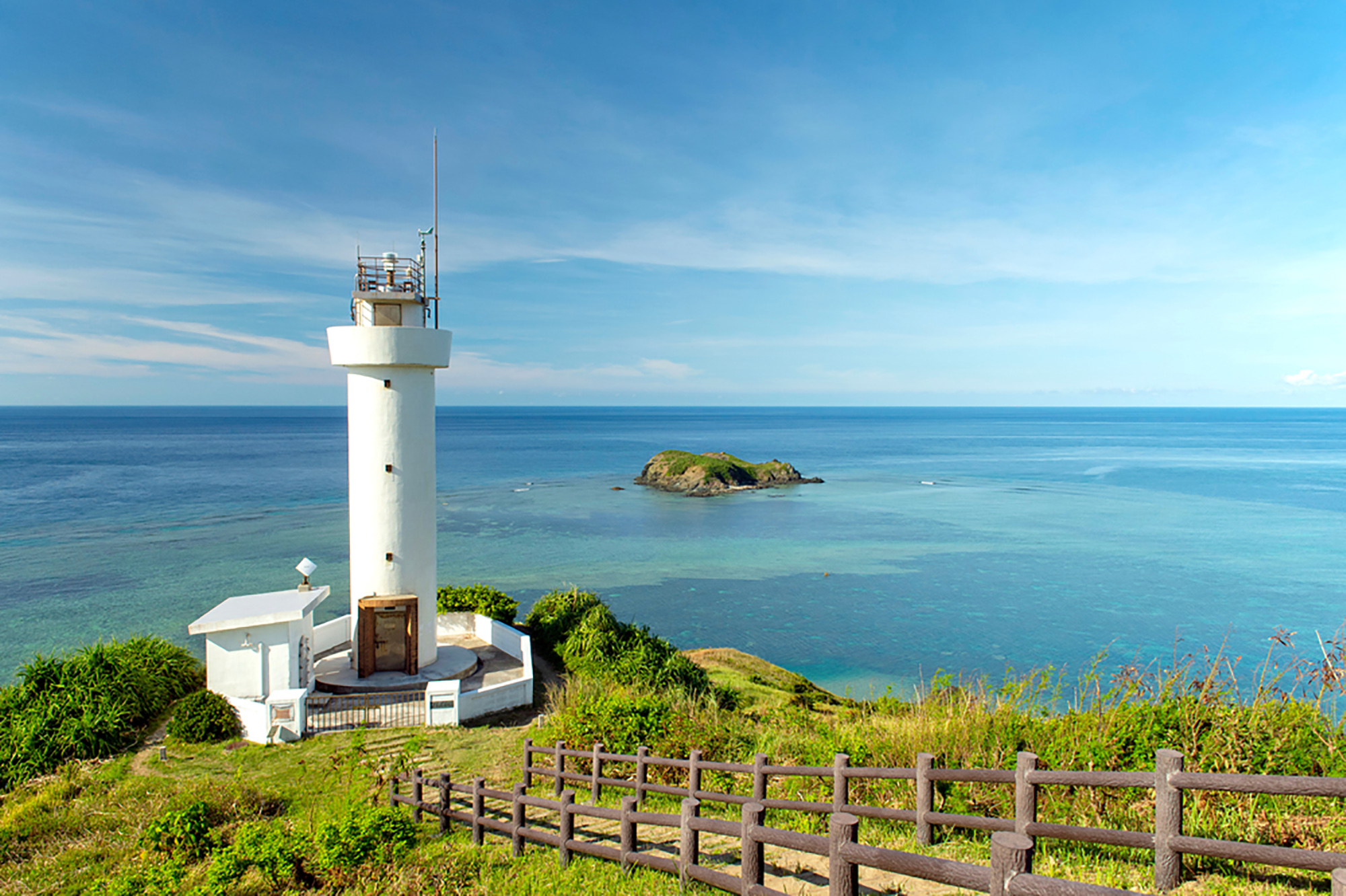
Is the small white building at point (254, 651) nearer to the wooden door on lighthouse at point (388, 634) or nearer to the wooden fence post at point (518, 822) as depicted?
the wooden door on lighthouse at point (388, 634)

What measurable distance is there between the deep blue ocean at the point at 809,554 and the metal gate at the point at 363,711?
43.9ft

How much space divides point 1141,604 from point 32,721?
36833 mm

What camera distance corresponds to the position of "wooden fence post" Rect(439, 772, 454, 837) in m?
8.20

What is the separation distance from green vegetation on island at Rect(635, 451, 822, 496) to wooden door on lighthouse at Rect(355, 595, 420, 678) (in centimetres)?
4930

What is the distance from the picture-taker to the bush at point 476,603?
19.6 m

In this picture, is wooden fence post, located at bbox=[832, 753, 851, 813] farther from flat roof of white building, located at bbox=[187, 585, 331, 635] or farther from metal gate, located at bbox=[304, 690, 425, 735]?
flat roof of white building, located at bbox=[187, 585, 331, 635]

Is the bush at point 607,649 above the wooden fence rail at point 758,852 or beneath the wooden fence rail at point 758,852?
beneath

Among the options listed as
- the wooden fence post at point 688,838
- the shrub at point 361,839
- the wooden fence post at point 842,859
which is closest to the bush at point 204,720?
the shrub at point 361,839

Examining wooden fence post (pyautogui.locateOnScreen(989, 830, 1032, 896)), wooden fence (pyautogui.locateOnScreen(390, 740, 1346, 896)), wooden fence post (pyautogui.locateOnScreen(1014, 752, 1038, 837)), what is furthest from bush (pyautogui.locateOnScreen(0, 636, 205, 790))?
wooden fence post (pyautogui.locateOnScreen(989, 830, 1032, 896))

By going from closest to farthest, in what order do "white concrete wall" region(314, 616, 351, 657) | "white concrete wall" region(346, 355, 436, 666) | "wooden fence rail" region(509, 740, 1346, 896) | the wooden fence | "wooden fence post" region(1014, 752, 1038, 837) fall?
the wooden fence < "wooden fence rail" region(509, 740, 1346, 896) < "wooden fence post" region(1014, 752, 1038, 837) < "white concrete wall" region(346, 355, 436, 666) < "white concrete wall" region(314, 616, 351, 657)

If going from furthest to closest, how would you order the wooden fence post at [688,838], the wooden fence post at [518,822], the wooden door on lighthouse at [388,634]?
the wooden door on lighthouse at [388,634] < the wooden fence post at [518,822] < the wooden fence post at [688,838]

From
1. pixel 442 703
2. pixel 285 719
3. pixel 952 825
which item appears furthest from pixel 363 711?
pixel 952 825

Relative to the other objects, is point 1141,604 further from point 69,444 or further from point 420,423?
point 69,444

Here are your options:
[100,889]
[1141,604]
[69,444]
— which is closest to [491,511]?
[1141,604]
